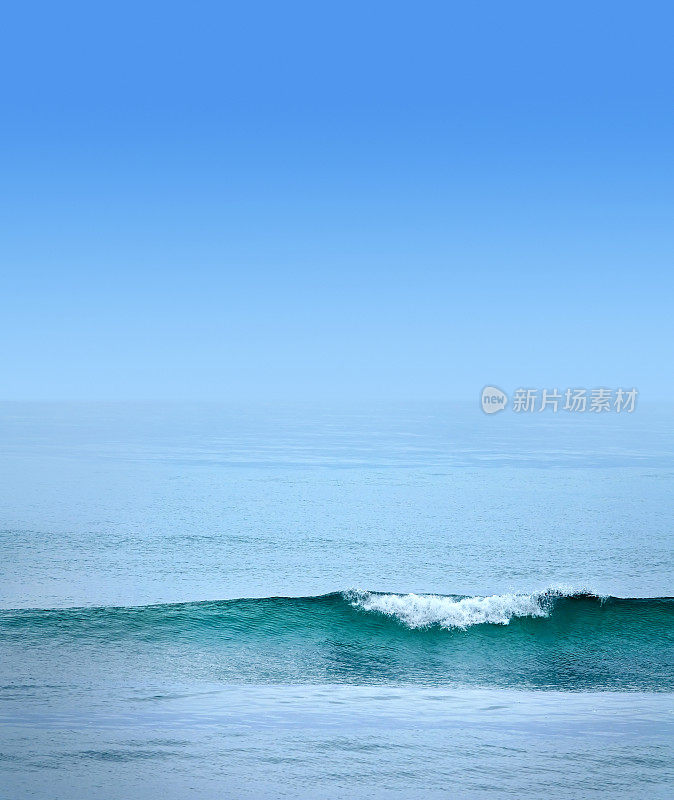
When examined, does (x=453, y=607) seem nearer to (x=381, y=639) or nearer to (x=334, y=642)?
(x=381, y=639)

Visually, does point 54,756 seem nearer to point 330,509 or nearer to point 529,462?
point 330,509

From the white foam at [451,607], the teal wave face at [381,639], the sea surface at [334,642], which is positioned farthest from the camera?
the white foam at [451,607]

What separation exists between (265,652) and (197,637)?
Result: 126cm

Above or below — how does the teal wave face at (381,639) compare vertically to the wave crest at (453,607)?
below

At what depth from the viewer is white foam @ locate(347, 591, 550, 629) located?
15055mm

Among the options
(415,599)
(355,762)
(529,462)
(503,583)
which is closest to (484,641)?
(415,599)

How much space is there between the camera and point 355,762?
8977 millimetres

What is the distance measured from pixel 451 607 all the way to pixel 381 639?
1.68 metres

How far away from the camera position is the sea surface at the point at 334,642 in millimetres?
8836

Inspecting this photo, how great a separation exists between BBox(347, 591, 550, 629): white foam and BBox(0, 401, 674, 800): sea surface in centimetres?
4

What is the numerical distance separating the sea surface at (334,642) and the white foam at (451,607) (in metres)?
0.04

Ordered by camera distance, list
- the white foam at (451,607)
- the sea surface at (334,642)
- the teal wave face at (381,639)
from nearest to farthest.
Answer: the sea surface at (334,642)
the teal wave face at (381,639)
the white foam at (451,607)

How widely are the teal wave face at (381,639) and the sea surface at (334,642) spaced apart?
0.18 feet

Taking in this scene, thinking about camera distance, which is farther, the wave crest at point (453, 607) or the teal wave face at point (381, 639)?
the wave crest at point (453, 607)
